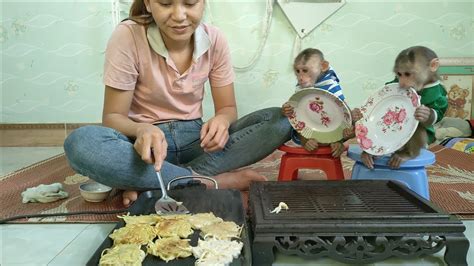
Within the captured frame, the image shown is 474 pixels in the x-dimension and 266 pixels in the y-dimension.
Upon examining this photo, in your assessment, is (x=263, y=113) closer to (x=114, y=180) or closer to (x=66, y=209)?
(x=114, y=180)

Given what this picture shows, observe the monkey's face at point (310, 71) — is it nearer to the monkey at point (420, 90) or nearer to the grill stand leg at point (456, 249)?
the monkey at point (420, 90)

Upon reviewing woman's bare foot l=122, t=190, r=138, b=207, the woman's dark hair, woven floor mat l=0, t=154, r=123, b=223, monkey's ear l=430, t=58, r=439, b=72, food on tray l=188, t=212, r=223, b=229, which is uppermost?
the woman's dark hair

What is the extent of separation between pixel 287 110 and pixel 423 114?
389 mm

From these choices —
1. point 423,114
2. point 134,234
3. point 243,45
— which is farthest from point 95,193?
point 243,45

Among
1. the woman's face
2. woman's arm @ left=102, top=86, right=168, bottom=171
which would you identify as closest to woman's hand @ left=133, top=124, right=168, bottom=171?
woman's arm @ left=102, top=86, right=168, bottom=171

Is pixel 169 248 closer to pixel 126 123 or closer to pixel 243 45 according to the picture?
pixel 126 123

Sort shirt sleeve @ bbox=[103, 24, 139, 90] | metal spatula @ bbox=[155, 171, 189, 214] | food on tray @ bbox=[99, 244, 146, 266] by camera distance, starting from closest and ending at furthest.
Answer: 1. food on tray @ bbox=[99, 244, 146, 266]
2. metal spatula @ bbox=[155, 171, 189, 214]
3. shirt sleeve @ bbox=[103, 24, 139, 90]

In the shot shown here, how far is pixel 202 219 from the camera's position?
2.66ft

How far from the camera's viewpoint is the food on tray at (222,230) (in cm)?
74

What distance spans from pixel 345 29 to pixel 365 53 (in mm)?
165

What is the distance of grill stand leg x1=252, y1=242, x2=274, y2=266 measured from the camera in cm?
74

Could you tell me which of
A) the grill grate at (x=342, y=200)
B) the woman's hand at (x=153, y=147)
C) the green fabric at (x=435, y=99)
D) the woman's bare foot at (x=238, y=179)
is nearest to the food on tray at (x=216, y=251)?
the grill grate at (x=342, y=200)

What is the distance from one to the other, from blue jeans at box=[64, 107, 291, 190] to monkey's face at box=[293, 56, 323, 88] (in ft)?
0.51

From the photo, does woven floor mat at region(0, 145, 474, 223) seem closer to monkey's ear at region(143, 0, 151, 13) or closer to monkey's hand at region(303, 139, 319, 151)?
monkey's hand at region(303, 139, 319, 151)
